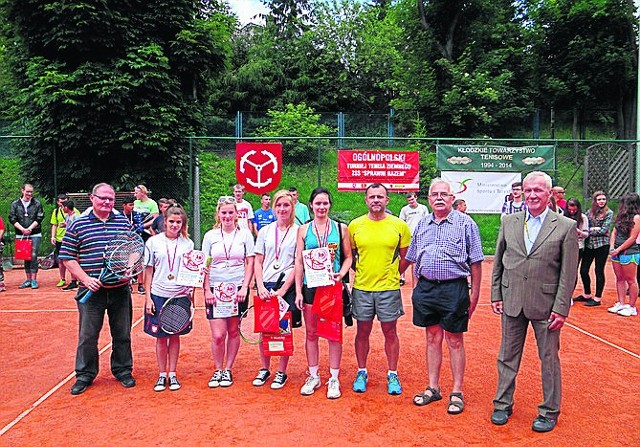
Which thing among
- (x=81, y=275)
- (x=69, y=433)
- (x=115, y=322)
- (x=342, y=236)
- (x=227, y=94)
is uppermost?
(x=227, y=94)

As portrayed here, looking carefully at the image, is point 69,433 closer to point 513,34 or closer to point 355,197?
point 355,197

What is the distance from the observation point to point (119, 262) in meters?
5.55

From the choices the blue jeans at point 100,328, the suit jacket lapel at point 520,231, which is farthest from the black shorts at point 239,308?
the suit jacket lapel at point 520,231

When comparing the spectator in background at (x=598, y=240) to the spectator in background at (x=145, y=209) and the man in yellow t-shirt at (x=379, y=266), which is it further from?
the spectator in background at (x=145, y=209)

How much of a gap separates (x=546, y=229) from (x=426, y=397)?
1.79m

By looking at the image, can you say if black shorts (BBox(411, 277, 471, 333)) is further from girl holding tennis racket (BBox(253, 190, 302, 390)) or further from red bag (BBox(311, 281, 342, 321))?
girl holding tennis racket (BBox(253, 190, 302, 390))

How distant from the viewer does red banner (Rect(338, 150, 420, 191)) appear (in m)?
13.4

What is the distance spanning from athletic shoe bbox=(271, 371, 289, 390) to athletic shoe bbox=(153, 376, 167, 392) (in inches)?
40.8

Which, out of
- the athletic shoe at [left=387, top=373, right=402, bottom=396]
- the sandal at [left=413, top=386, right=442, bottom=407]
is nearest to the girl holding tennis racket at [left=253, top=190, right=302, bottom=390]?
the athletic shoe at [left=387, top=373, right=402, bottom=396]

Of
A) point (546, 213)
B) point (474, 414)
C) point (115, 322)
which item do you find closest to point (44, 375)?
point (115, 322)

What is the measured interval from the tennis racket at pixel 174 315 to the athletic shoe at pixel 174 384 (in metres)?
0.46

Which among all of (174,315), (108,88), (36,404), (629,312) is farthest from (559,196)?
(108,88)

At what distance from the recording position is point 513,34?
27.6 m

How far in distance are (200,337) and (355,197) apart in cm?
976
